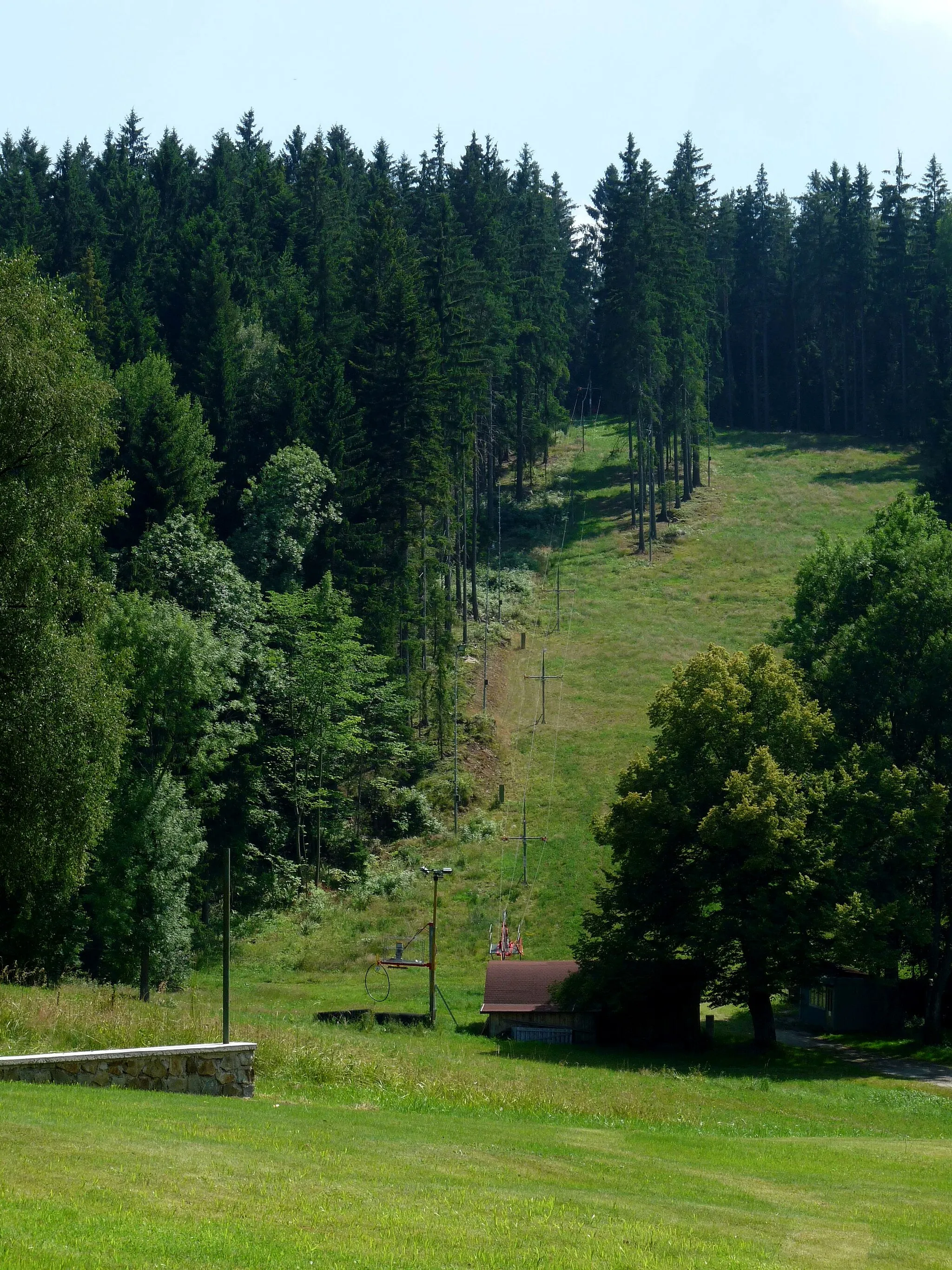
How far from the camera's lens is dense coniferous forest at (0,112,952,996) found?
28578 millimetres

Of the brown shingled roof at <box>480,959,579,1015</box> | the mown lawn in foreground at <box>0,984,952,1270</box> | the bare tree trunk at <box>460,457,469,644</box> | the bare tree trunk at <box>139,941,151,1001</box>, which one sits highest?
the bare tree trunk at <box>460,457,469,644</box>

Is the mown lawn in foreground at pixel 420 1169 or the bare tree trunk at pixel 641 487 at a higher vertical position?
the bare tree trunk at pixel 641 487

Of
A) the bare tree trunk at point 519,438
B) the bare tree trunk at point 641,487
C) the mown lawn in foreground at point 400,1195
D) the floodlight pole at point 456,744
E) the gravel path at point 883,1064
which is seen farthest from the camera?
the bare tree trunk at point 519,438

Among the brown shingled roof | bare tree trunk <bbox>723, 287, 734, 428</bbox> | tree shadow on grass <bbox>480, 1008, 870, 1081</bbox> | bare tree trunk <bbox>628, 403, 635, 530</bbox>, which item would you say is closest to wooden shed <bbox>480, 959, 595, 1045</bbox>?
the brown shingled roof

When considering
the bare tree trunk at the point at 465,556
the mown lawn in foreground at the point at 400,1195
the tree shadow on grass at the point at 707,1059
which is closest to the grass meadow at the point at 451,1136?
the mown lawn in foreground at the point at 400,1195

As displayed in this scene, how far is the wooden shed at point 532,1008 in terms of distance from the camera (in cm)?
4000

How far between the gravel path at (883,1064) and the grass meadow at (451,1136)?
106cm

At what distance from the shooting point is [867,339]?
11544 centimetres

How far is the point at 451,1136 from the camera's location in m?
17.9

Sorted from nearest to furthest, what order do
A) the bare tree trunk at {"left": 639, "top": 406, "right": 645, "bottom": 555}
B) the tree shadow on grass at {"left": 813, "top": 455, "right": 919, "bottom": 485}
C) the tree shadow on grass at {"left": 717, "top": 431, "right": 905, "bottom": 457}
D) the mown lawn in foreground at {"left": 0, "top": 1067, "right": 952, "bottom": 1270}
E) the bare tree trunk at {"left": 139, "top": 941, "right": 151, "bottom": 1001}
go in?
the mown lawn in foreground at {"left": 0, "top": 1067, "right": 952, "bottom": 1270} → the bare tree trunk at {"left": 139, "top": 941, "right": 151, "bottom": 1001} → the bare tree trunk at {"left": 639, "top": 406, "right": 645, "bottom": 555} → the tree shadow on grass at {"left": 813, "top": 455, "right": 919, "bottom": 485} → the tree shadow on grass at {"left": 717, "top": 431, "right": 905, "bottom": 457}

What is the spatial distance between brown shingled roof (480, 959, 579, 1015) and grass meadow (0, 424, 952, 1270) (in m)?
Answer: 1.36

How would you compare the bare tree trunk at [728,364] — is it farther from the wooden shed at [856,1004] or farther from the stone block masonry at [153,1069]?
the stone block masonry at [153,1069]

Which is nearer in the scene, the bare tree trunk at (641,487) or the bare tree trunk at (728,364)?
the bare tree trunk at (641,487)

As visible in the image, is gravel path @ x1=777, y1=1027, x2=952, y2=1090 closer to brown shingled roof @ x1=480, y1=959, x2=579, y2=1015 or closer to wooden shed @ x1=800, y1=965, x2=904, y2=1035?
wooden shed @ x1=800, y1=965, x2=904, y2=1035
